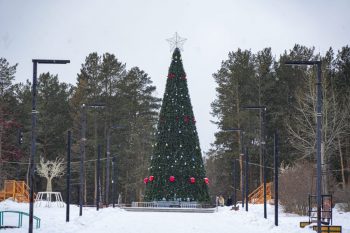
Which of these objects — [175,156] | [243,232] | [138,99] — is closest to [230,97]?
[138,99]

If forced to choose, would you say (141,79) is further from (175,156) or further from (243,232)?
(243,232)

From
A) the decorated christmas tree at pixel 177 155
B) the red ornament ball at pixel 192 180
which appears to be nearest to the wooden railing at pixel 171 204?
the decorated christmas tree at pixel 177 155

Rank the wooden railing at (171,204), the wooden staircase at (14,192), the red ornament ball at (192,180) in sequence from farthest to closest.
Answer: the wooden staircase at (14,192), the red ornament ball at (192,180), the wooden railing at (171,204)

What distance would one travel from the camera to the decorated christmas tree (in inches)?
1962

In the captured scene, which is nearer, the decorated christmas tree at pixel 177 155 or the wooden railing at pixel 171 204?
the wooden railing at pixel 171 204

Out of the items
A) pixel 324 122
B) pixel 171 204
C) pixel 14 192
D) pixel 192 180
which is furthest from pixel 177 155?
pixel 14 192

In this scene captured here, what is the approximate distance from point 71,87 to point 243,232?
6532cm

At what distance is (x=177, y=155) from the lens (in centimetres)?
5028

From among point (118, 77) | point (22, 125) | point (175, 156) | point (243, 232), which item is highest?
point (118, 77)

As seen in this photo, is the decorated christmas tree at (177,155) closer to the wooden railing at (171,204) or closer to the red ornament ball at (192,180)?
the red ornament ball at (192,180)

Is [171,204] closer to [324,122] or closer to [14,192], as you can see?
[14,192]

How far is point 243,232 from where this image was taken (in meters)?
23.8

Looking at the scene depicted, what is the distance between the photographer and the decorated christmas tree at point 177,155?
4984cm

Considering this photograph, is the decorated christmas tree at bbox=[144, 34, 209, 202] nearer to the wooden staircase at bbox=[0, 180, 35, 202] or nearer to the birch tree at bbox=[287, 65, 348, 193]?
the birch tree at bbox=[287, 65, 348, 193]
